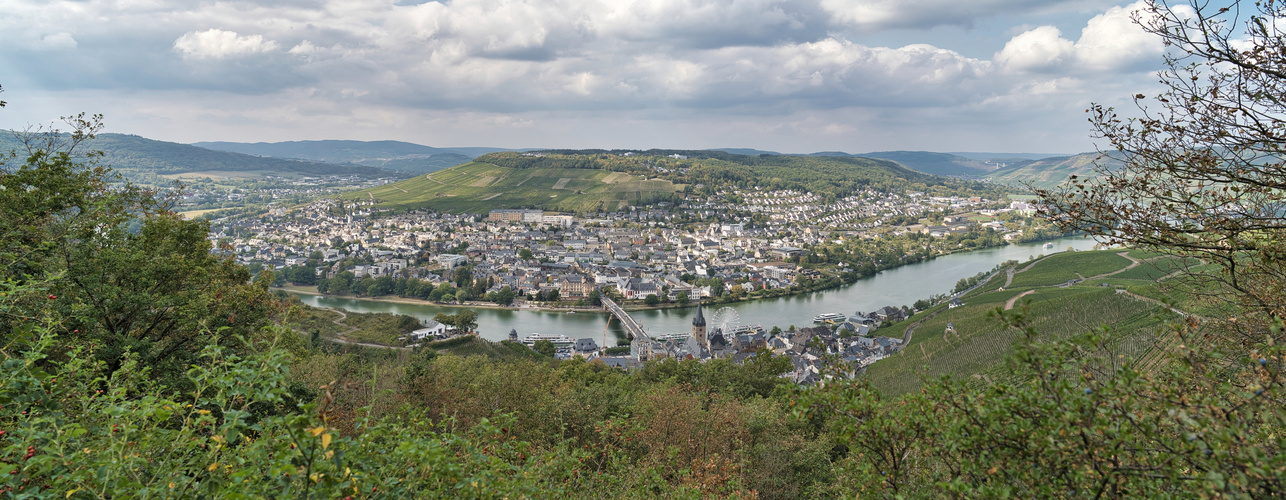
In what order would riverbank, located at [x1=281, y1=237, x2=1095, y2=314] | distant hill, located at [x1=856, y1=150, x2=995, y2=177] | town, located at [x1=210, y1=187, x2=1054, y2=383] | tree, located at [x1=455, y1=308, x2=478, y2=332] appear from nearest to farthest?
tree, located at [x1=455, y1=308, x2=478, y2=332] → town, located at [x1=210, y1=187, x2=1054, y2=383] → riverbank, located at [x1=281, y1=237, x2=1095, y2=314] → distant hill, located at [x1=856, y1=150, x2=995, y2=177]

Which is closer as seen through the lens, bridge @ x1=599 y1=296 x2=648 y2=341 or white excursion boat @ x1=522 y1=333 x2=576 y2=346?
white excursion boat @ x1=522 y1=333 x2=576 y2=346

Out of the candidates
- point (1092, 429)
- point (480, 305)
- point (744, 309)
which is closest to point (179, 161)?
point (480, 305)

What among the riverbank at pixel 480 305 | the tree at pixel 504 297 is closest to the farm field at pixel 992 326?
the riverbank at pixel 480 305

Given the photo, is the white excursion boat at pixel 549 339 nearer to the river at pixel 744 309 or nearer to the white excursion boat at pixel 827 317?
the river at pixel 744 309

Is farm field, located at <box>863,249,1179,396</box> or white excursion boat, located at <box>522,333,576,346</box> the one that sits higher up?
farm field, located at <box>863,249,1179,396</box>

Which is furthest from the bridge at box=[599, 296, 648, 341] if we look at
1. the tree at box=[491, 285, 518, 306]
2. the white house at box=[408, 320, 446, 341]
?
the white house at box=[408, 320, 446, 341]

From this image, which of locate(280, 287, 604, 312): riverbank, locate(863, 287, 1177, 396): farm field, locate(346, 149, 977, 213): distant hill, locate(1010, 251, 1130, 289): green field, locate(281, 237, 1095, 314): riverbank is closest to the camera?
locate(863, 287, 1177, 396): farm field

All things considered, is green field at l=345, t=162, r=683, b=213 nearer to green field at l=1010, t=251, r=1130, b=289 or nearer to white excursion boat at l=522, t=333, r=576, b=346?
white excursion boat at l=522, t=333, r=576, b=346
